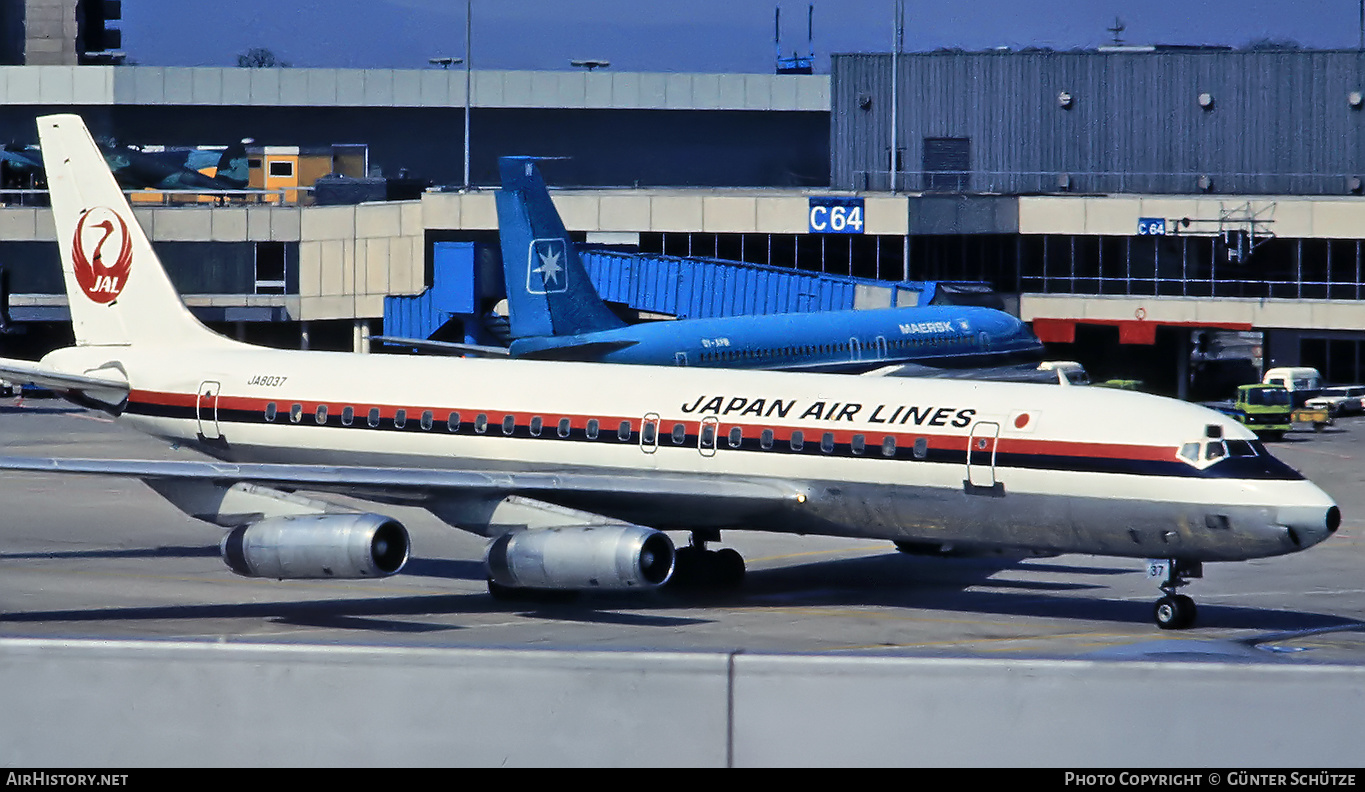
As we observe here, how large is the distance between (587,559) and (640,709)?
55.9 feet

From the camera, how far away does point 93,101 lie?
132 meters

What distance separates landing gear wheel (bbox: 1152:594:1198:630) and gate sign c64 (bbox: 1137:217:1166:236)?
57.0 meters

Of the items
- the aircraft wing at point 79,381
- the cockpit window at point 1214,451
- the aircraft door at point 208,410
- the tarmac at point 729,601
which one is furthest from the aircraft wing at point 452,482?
the aircraft wing at point 79,381

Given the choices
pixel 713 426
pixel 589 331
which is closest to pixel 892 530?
pixel 713 426

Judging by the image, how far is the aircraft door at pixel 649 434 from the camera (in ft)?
105

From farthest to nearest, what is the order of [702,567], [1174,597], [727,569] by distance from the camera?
[727,569] < [702,567] < [1174,597]

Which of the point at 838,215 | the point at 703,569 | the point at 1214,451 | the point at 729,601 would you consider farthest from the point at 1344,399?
the point at 1214,451

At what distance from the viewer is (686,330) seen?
6066cm

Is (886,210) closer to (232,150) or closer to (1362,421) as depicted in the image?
(1362,421)

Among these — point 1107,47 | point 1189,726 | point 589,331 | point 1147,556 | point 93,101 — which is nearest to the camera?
point 1189,726

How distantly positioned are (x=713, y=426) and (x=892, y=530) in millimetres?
3643

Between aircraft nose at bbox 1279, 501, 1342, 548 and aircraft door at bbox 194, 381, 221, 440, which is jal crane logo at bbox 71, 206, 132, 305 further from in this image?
aircraft nose at bbox 1279, 501, 1342, 548

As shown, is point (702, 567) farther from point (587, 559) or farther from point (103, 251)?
point (103, 251)

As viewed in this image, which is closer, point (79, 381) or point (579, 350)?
point (79, 381)
